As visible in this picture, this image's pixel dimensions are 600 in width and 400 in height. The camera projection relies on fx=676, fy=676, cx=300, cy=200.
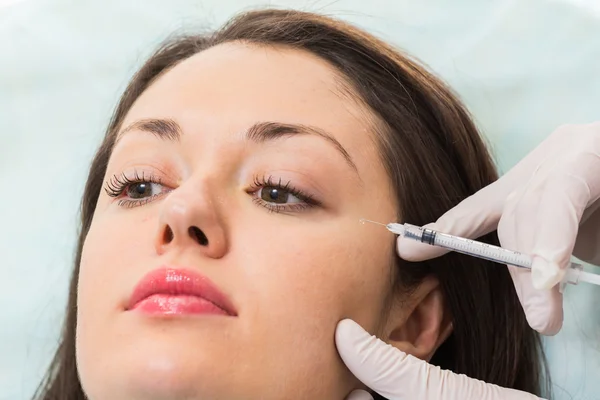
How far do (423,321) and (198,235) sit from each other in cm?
56

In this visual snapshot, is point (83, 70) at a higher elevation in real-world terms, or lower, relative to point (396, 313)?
higher

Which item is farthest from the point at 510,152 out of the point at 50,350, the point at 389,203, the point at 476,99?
the point at 50,350

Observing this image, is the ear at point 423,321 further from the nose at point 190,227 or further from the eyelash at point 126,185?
the eyelash at point 126,185

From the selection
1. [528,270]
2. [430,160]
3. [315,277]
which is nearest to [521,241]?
[528,270]

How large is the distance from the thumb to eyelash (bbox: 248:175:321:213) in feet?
0.68

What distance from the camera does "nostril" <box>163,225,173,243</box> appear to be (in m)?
1.19

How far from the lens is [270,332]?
1143 mm

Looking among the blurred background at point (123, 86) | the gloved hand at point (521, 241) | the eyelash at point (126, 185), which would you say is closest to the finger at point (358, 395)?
the gloved hand at point (521, 241)

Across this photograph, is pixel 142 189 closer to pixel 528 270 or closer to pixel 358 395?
pixel 358 395

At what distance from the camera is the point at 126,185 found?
1396mm

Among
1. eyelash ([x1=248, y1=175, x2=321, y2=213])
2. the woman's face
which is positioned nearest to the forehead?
the woman's face

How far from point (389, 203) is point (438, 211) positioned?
168mm

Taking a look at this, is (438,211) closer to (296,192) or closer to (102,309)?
(296,192)

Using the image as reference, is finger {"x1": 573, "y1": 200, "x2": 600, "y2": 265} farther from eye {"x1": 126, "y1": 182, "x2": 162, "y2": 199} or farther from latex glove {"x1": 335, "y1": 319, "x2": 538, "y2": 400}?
eye {"x1": 126, "y1": 182, "x2": 162, "y2": 199}
